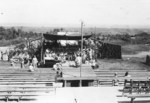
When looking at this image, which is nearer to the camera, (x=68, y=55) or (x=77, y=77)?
(x=77, y=77)

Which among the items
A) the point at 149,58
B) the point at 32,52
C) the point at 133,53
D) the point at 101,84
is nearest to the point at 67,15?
the point at 32,52

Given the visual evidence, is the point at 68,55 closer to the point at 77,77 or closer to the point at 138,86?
the point at 77,77

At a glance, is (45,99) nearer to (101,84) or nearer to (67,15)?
(101,84)

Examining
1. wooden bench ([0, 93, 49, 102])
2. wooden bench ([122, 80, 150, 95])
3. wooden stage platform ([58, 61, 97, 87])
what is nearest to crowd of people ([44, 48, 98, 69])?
wooden stage platform ([58, 61, 97, 87])

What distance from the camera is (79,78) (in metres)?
10.5

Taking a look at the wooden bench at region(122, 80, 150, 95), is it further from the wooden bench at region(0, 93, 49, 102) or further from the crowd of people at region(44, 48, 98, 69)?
the crowd of people at region(44, 48, 98, 69)

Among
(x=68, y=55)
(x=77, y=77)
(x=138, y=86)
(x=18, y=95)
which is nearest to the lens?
(x=18, y=95)

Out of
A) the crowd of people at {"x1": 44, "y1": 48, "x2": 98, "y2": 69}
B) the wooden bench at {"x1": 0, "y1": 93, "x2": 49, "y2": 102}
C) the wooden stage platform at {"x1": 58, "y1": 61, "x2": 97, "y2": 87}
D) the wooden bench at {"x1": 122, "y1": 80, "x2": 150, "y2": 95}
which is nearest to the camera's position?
the wooden bench at {"x1": 0, "y1": 93, "x2": 49, "y2": 102}

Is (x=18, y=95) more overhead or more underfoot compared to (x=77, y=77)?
more underfoot

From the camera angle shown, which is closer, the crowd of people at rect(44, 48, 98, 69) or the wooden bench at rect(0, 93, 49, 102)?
the wooden bench at rect(0, 93, 49, 102)

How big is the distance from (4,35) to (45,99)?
29.3 metres

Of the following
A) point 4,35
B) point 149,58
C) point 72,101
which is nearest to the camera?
point 72,101

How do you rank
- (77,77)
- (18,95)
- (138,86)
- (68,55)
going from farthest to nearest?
(68,55) < (77,77) < (138,86) < (18,95)

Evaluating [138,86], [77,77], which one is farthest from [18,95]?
[138,86]
